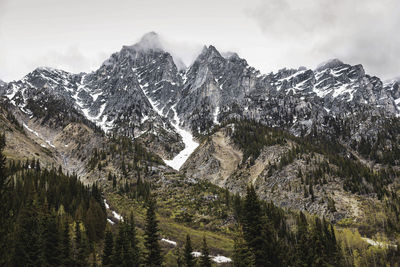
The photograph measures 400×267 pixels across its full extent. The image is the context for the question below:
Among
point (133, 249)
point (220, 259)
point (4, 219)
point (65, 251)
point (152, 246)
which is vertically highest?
point (4, 219)

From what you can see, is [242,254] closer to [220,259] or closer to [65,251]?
[220,259]

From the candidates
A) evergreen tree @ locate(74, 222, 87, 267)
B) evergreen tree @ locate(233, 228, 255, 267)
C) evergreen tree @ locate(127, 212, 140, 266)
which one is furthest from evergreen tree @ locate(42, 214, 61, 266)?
evergreen tree @ locate(233, 228, 255, 267)

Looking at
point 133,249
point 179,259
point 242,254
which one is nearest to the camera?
point 242,254

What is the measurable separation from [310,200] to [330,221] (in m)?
13.3

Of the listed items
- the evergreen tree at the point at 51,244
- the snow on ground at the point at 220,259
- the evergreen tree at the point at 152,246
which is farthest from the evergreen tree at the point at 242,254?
the evergreen tree at the point at 51,244

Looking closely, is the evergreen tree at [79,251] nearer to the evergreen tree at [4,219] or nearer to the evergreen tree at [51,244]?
the evergreen tree at [51,244]

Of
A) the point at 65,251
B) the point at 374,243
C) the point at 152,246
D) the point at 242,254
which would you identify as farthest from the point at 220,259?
the point at 374,243

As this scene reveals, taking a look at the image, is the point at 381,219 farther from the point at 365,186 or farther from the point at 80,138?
the point at 80,138

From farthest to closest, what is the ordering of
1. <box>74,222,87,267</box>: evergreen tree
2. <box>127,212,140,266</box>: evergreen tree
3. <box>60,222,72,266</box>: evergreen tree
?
<box>74,222,87,267</box>: evergreen tree < <box>60,222,72,266</box>: evergreen tree < <box>127,212,140,266</box>: evergreen tree

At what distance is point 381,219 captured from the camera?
94.8m

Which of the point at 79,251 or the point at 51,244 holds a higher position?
the point at 51,244

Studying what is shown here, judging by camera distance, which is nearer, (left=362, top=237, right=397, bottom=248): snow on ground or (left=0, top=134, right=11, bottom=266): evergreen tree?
(left=0, top=134, right=11, bottom=266): evergreen tree

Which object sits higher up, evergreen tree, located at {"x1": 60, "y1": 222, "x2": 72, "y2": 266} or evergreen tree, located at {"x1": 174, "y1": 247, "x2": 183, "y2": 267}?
evergreen tree, located at {"x1": 60, "y1": 222, "x2": 72, "y2": 266}

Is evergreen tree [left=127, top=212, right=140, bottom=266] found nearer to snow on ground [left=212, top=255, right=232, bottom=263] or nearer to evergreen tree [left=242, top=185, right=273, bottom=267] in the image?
evergreen tree [left=242, top=185, right=273, bottom=267]
